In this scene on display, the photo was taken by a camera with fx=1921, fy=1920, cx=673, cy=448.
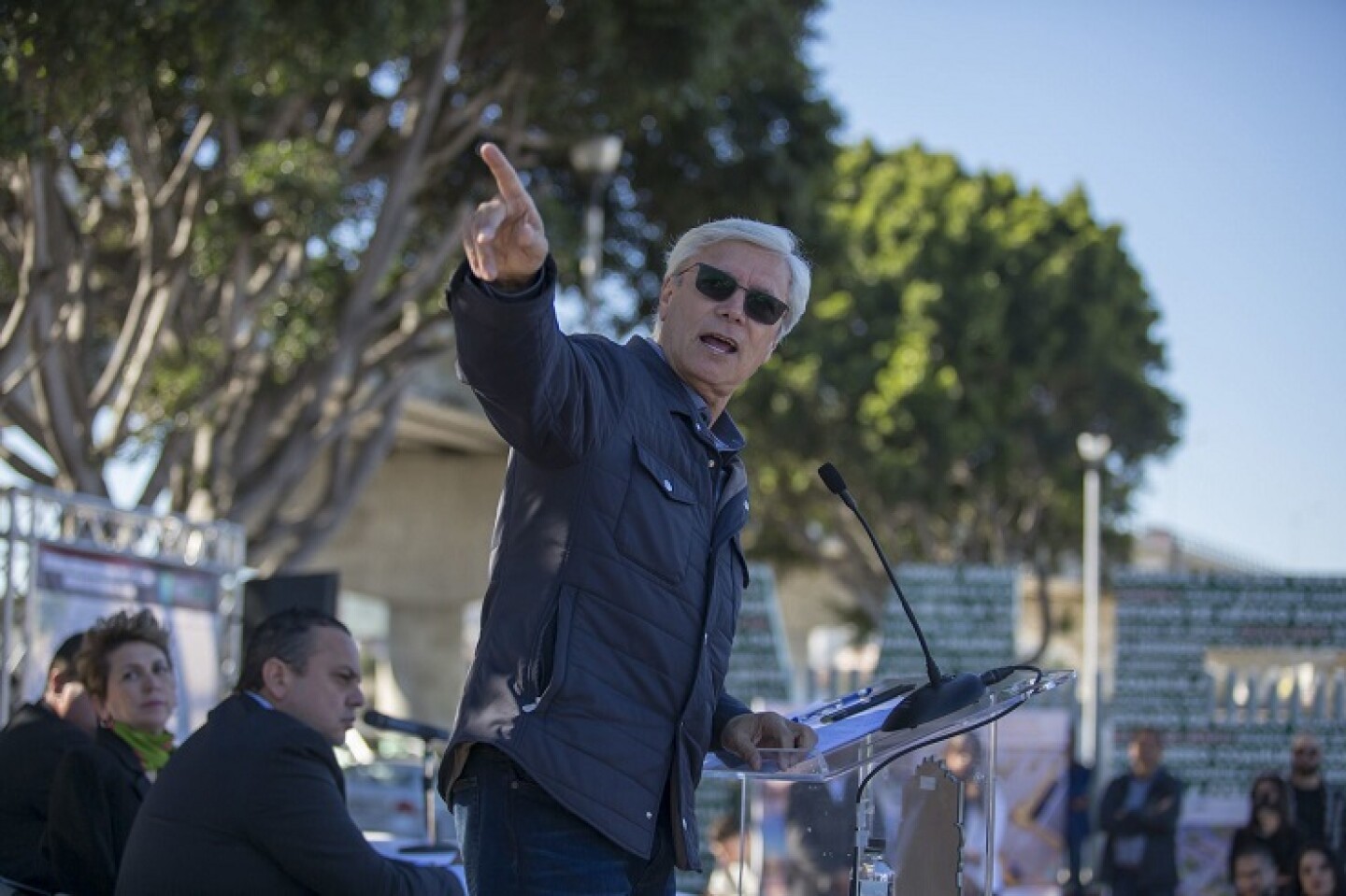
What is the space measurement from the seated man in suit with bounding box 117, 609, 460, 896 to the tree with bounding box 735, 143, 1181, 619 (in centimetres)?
2800

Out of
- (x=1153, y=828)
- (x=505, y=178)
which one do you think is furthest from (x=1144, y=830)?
(x=505, y=178)

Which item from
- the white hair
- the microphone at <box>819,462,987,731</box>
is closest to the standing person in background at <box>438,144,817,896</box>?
the white hair

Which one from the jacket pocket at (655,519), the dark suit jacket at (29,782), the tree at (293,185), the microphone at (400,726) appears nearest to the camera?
the jacket pocket at (655,519)

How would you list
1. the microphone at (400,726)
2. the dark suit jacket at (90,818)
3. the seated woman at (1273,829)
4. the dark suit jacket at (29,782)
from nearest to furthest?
the dark suit jacket at (90,818) < the dark suit jacket at (29,782) < the microphone at (400,726) < the seated woman at (1273,829)

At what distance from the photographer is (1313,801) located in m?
12.3

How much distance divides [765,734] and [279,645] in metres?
1.94

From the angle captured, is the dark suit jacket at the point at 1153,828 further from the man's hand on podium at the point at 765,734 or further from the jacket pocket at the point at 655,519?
the jacket pocket at the point at 655,519

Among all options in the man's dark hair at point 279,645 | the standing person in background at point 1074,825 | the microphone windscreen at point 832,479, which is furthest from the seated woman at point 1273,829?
the microphone windscreen at point 832,479

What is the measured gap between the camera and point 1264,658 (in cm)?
1563

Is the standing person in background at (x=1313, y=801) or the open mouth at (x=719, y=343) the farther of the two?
the standing person in background at (x=1313, y=801)

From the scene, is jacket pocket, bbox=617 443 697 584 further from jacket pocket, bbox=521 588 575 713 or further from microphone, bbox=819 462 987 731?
microphone, bbox=819 462 987 731

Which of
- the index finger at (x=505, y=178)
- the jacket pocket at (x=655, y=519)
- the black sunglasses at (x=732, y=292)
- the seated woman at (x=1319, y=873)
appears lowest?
the seated woman at (x=1319, y=873)

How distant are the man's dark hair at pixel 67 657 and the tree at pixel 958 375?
26086mm

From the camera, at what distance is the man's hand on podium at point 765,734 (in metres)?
3.47
